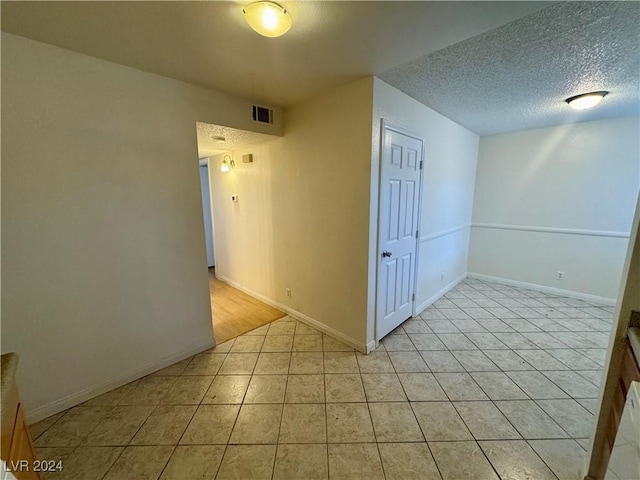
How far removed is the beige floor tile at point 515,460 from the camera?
133 centimetres

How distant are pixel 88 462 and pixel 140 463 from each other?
0.29m

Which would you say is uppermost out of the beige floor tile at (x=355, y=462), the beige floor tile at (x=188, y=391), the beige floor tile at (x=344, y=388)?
the beige floor tile at (x=355, y=462)

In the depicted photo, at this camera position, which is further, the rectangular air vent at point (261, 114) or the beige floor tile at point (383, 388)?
the rectangular air vent at point (261, 114)

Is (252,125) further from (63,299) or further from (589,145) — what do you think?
(589,145)

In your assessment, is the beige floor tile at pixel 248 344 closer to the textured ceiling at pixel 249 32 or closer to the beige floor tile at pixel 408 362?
the beige floor tile at pixel 408 362

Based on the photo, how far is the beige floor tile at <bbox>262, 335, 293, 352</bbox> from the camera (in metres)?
2.46

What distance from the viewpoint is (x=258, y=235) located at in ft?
11.5

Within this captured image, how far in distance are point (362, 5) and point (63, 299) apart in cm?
253

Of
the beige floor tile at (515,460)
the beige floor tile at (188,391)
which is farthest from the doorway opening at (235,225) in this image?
the beige floor tile at (515,460)

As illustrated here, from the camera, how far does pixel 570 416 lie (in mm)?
1688

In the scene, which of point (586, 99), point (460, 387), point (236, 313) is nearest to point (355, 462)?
point (460, 387)

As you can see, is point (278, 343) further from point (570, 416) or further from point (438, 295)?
point (438, 295)

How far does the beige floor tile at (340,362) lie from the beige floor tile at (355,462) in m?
0.67

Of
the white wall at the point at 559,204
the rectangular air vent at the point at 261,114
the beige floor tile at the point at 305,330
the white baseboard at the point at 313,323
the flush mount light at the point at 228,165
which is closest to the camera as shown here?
the white baseboard at the point at 313,323
